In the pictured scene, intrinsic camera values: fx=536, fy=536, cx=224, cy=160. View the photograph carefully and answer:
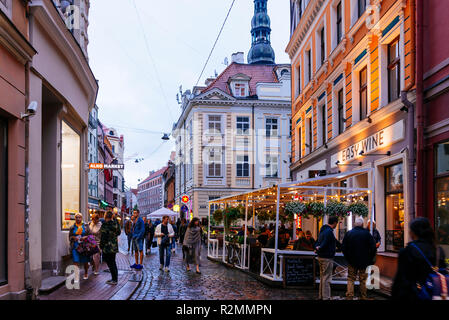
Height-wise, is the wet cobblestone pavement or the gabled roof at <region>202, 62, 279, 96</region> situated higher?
the gabled roof at <region>202, 62, 279, 96</region>

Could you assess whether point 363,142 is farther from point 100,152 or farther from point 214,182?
point 100,152

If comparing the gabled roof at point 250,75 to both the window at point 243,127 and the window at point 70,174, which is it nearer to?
the window at point 243,127

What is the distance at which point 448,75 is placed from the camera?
1121 centimetres

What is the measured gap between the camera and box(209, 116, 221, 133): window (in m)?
45.9

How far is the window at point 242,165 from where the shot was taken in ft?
151

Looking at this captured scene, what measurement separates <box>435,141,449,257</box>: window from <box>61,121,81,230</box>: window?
9602 millimetres

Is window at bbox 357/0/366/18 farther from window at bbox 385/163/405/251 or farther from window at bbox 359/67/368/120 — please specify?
window at bbox 385/163/405/251

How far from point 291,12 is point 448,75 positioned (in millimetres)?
18567

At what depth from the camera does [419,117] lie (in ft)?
40.7

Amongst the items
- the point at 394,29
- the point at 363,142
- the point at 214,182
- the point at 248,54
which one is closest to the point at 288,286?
the point at 363,142

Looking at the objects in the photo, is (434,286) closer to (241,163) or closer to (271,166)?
(241,163)

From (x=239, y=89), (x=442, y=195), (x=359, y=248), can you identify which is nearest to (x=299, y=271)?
(x=359, y=248)

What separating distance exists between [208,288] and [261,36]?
5083 cm

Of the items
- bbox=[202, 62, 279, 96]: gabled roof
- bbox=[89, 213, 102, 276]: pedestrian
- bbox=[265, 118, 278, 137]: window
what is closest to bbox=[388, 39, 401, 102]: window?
bbox=[89, 213, 102, 276]: pedestrian
